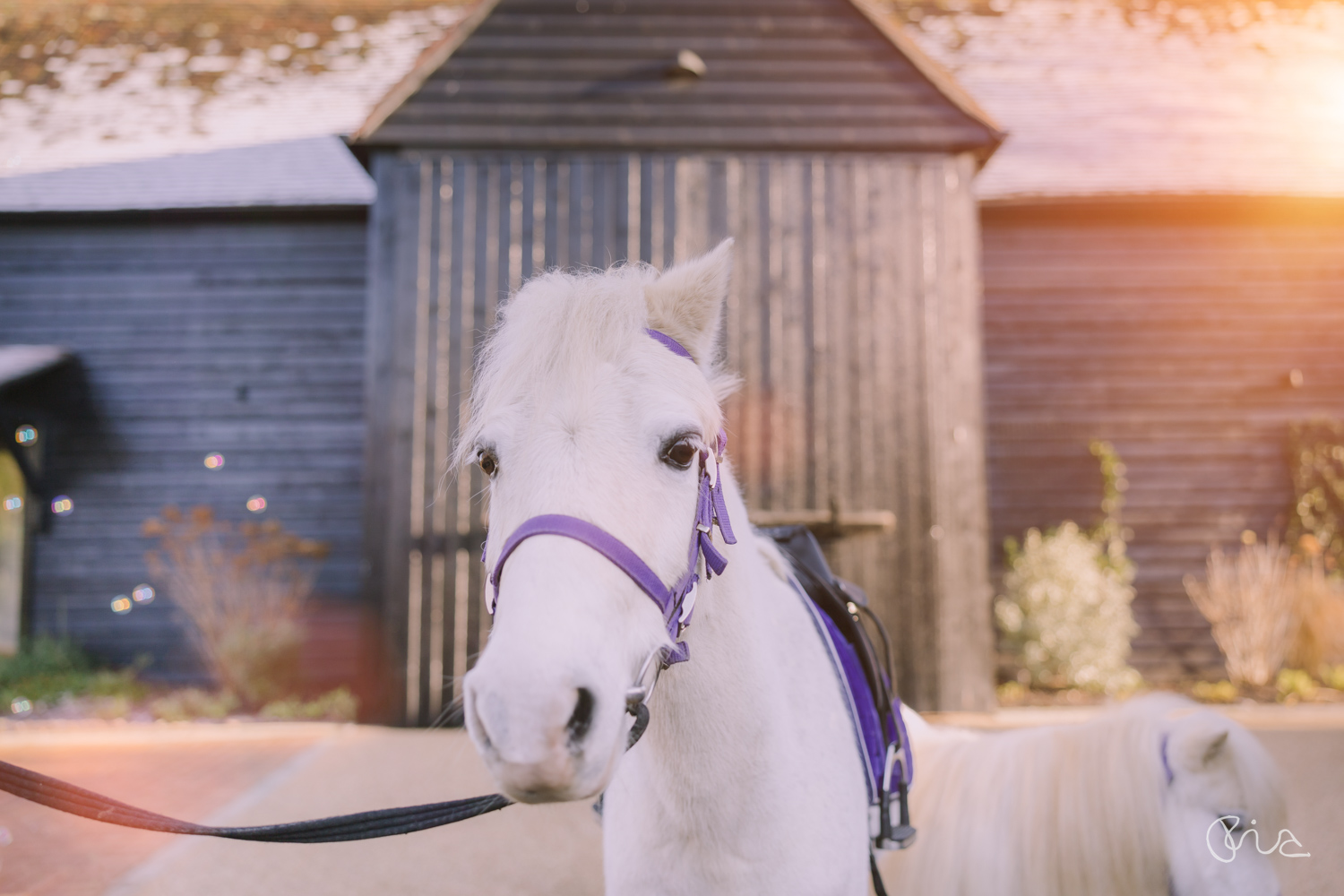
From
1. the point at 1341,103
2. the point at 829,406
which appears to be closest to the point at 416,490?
the point at 829,406

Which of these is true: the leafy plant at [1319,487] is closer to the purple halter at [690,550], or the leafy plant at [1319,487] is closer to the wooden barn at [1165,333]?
the wooden barn at [1165,333]

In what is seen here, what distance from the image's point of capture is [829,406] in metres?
6.06

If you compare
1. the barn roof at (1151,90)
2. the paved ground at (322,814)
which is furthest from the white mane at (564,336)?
the barn roof at (1151,90)

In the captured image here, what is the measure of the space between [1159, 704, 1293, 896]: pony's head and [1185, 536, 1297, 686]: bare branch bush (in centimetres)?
670

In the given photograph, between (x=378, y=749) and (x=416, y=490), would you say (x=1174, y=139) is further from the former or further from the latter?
(x=378, y=749)

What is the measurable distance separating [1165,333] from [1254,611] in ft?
10.1

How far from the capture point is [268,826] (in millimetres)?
1457

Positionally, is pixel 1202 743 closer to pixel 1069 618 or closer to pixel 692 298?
pixel 692 298

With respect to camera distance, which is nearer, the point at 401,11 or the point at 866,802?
the point at 866,802

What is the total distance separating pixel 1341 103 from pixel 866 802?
11802 millimetres

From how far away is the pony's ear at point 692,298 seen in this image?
1.25m

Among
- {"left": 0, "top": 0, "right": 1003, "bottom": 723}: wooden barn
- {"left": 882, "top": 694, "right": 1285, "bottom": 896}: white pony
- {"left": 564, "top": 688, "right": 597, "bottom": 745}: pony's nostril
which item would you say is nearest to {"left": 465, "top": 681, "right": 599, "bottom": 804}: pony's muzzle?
{"left": 564, "top": 688, "right": 597, "bottom": 745}: pony's nostril

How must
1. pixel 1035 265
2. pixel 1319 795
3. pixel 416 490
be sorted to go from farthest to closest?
pixel 1035 265, pixel 416 490, pixel 1319 795

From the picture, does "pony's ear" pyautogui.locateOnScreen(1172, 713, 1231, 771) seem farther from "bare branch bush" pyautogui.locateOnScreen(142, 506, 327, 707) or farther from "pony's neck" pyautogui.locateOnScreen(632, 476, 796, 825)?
"bare branch bush" pyautogui.locateOnScreen(142, 506, 327, 707)
